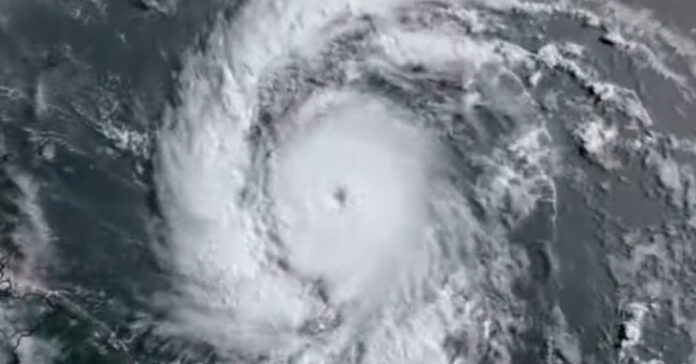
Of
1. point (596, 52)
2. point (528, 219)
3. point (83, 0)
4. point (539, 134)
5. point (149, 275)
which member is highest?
point (596, 52)

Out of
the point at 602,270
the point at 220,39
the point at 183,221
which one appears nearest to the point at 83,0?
the point at 220,39

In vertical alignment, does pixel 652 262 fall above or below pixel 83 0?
above

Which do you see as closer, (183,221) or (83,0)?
(183,221)

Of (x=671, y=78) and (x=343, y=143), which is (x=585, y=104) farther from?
(x=343, y=143)

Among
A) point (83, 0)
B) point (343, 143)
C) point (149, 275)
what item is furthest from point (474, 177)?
point (83, 0)

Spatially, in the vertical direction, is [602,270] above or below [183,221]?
above

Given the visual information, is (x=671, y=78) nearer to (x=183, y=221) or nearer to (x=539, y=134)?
(x=539, y=134)
